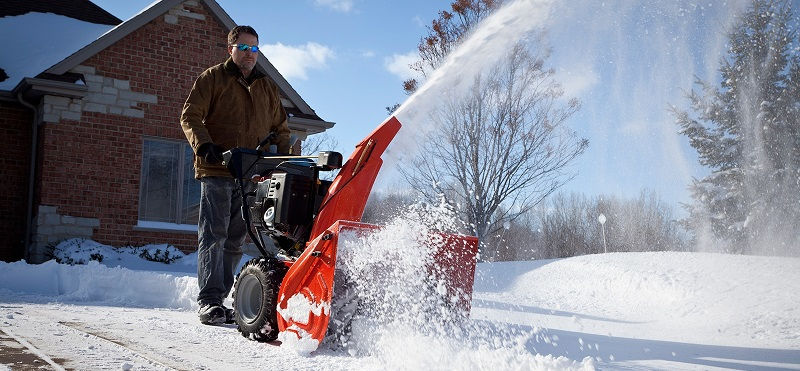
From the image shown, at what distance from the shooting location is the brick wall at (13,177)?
1121cm

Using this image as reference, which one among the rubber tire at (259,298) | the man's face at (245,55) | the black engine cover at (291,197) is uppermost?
the man's face at (245,55)

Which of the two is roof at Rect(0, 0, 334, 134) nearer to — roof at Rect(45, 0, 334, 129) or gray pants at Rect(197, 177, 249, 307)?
roof at Rect(45, 0, 334, 129)

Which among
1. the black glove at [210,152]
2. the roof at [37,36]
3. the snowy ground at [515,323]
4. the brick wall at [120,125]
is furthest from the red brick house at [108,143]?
the black glove at [210,152]

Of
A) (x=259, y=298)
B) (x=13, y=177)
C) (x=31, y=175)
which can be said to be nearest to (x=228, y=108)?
(x=259, y=298)

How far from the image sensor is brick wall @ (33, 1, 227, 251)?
10.7 metres

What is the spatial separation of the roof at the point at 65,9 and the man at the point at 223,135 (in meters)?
11.1

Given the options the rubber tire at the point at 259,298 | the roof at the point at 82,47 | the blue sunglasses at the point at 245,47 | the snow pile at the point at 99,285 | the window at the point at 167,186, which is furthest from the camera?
the window at the point at 167,186

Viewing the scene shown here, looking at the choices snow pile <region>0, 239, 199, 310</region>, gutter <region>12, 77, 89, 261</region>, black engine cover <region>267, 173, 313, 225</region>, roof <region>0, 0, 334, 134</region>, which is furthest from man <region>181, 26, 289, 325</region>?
roof <region>0, 0, 334, 134</region>

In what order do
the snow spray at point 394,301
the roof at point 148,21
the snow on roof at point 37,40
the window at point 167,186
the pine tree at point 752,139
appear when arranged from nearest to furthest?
1. the snow spray at point 394,301
2. the roof at point 148,21
3. the window at point 167,186
4. the snow on roof at point 37,40
5. the pine tree at point 752,139

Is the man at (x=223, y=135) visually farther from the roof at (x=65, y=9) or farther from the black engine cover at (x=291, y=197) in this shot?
the roof at (x=65, y=9)

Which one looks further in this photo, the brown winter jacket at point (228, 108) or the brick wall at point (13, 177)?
the brick wall at point (13, 177)

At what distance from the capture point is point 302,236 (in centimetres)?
386

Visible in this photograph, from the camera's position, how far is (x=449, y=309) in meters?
3.81

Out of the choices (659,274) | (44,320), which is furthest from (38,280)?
(659,274)
